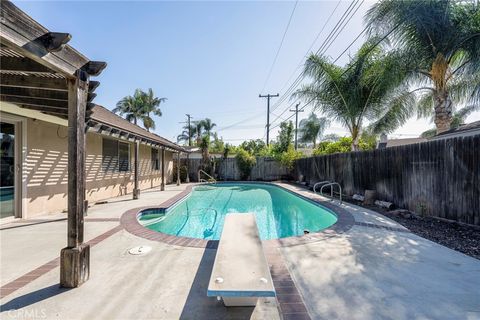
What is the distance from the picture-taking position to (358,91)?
10.6 meters

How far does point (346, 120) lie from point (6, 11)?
12.4 m

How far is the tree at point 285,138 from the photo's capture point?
19550 mm

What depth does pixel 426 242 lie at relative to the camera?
423 cm

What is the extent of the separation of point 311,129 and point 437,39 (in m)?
28.8

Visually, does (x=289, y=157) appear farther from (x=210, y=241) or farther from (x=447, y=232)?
(x=210, y=241)

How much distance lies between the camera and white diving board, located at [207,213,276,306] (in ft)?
6.36

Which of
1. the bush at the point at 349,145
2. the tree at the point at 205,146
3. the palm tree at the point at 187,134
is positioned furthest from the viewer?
the palm tree at the point at 187,134

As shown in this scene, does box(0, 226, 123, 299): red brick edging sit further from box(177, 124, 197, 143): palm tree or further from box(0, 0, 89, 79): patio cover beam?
box(177, 124, 197, 143): palm tree

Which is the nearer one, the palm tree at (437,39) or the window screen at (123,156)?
the palm tree at (437,39)

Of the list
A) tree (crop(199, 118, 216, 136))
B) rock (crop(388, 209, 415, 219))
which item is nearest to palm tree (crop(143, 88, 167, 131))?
tree (crop(199, 118, 216, 136))

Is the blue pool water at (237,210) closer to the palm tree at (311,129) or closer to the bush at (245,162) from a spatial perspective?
the bush at (245,162)

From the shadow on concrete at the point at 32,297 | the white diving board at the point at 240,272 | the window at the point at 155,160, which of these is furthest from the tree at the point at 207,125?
the shadow on concrete at the point at 32,297

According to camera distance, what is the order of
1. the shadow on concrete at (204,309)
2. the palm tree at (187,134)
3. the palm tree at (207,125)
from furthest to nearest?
the palm tree at (187,134), the palm tree at (207,125), the shadow on concrete at (204,309)

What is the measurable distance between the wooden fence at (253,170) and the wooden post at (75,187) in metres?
16.8
